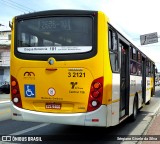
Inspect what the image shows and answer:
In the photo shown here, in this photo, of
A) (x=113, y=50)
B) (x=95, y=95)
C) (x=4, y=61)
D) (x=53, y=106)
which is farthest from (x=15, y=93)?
(x=4, y=61)

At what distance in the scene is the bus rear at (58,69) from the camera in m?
7.46

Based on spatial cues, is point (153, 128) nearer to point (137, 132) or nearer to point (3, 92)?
point (137, 132)

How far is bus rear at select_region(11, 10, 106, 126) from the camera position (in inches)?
294

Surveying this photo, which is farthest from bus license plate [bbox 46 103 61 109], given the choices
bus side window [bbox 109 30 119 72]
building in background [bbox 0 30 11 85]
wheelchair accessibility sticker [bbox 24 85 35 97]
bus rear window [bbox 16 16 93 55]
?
building in background [bbox 0 30 11 85]

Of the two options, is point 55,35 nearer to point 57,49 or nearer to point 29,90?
point 57,49

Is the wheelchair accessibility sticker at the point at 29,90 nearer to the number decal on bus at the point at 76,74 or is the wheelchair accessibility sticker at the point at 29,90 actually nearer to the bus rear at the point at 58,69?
the bus rear at the point at 58,69

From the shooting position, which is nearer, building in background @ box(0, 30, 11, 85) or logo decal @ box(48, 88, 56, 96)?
logo decal @ box(48, 88, 56, 96)

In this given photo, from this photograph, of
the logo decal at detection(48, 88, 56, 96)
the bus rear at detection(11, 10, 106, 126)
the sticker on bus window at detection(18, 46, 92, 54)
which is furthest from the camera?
the logo decal at detection(48, 88, 56, 96)

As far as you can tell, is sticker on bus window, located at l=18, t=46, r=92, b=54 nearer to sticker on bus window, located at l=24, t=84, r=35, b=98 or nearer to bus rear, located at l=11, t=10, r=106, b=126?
bus rear, located at l=11, t=10, r=106, b=126

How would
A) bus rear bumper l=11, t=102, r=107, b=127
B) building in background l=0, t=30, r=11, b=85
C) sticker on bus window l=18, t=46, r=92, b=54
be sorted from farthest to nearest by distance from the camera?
building in background l=0, t=30, r=11, b=85
sticker on bus window l=18, t=46, r=92, b=54
bus rear bumper l=11, t=102, r=107, b=127

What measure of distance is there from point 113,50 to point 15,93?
2.63 meters

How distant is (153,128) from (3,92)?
29.1 metres

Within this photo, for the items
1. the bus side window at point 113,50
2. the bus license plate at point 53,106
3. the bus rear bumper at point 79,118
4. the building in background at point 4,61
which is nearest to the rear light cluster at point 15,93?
the bus rear bumper at point 79,118

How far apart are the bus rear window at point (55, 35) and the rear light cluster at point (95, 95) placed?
778 millimetres
